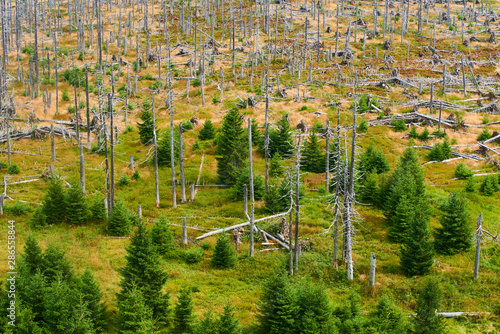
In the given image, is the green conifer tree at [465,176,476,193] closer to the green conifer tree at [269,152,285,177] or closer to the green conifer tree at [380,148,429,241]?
the green conifer tree at [380,148,429,241]

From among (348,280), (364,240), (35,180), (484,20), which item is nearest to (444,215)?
(364,240)

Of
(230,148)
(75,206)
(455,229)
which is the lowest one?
(75,206)

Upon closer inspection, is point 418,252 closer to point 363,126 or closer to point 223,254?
point 223,254

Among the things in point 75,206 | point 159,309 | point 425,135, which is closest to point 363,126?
point 425,135

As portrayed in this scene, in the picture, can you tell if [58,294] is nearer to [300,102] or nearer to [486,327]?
[486,327]

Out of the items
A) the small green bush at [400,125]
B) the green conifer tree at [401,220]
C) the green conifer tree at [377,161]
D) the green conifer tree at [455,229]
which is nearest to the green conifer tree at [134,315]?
the green conifer tree at [401,220]

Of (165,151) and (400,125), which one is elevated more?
(400,125)
